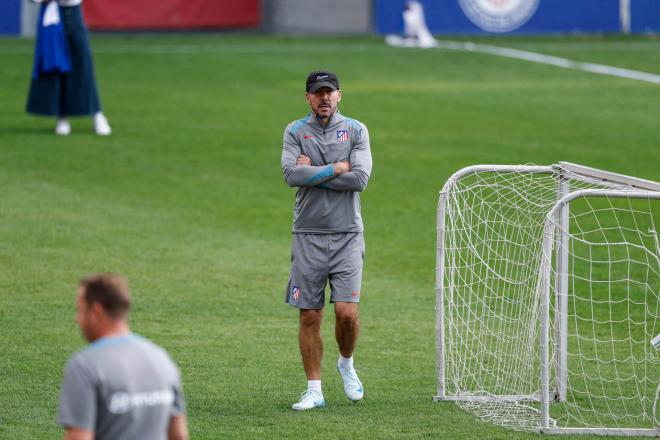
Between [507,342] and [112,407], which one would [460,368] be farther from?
[112,407]

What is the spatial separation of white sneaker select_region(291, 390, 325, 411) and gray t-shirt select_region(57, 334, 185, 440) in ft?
11.0

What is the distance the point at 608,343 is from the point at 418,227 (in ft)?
16.2

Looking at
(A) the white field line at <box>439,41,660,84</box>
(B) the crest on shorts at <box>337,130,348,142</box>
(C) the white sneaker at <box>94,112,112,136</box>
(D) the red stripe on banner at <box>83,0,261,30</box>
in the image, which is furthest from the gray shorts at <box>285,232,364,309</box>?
(D) the red stripe on banner at <box>83,0,261,30</box>

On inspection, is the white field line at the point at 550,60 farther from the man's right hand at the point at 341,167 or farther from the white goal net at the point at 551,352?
the man's right hand at the point at 341,167

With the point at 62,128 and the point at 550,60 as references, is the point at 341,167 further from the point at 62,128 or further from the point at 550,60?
the point at 550,60

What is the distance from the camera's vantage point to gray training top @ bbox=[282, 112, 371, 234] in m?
8.17

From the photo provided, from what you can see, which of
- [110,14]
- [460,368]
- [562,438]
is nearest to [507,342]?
[460,368]

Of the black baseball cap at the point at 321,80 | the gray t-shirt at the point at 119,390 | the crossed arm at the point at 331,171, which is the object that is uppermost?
the black baseball cap at the point at 321,80

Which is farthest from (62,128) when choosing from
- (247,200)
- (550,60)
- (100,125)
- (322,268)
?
(550,60)

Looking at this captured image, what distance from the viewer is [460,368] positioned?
909 cm

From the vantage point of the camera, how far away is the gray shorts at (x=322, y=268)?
8141 mm

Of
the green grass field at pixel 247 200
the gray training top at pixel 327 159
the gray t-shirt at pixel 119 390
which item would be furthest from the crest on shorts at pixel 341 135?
→ the gray t-shirt at pixel 119 390

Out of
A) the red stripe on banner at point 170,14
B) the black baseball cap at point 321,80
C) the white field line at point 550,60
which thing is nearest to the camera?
the black baseball cap at point 321,80

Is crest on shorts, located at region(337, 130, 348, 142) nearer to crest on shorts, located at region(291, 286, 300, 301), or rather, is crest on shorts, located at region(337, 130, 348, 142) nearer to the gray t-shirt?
crest on shorts, located at region(291, 286, 300, 301)
